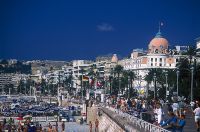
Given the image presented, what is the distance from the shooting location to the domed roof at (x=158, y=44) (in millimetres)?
→ 128125

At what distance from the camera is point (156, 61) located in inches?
4887

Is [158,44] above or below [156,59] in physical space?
above

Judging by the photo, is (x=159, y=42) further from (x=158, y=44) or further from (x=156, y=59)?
(x=156, y=59)

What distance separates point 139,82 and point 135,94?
21820 mm

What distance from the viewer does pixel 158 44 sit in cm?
12888

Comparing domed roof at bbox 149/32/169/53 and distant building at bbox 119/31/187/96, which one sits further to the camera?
domed roof at bbox 149/32/169/53

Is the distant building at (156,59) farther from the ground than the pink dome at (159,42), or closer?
closer

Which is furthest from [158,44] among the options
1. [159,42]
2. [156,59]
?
[156,59]

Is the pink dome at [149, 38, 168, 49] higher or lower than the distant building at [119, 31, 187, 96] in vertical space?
higher

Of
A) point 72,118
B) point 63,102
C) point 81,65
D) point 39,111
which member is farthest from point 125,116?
point 81,65

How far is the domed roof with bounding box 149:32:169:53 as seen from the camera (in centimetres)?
12812

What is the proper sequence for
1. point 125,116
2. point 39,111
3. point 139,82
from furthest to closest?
point 139,82
point 39,111
point 125,116

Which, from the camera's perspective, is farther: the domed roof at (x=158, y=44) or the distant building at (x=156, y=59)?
the domed roof at (x=158, y=44)

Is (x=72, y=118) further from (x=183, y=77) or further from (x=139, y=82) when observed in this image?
(x=139, y=82)
